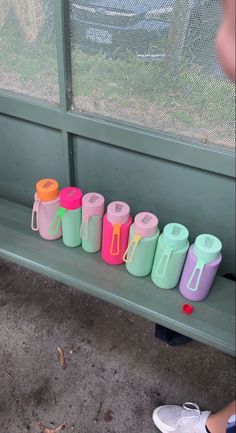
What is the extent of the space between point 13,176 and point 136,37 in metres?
0.85

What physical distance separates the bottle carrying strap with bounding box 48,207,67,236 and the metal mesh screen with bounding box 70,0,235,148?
0.38 metres

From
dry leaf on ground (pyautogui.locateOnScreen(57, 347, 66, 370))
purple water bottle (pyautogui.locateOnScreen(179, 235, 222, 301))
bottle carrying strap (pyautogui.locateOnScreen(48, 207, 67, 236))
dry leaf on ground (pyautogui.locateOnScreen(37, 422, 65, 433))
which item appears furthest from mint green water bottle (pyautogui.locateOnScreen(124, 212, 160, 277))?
dry leaf on ground (pyautogui.locateOnScreen(37, 422, 65, 433))

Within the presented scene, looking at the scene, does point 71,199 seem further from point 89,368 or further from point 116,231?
point 89,368

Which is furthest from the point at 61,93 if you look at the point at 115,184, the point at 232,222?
the point at 232,222

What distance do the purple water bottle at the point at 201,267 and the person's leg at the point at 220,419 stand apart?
36cm

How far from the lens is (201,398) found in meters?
1.47

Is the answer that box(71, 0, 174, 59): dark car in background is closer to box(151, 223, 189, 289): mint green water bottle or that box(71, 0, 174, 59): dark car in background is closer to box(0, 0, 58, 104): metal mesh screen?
box(0, 0, 58, 104): metal mesh screen

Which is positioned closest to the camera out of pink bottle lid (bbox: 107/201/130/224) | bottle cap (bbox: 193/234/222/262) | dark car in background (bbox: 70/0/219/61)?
dark car in background (bbox: 70/0/219/61)

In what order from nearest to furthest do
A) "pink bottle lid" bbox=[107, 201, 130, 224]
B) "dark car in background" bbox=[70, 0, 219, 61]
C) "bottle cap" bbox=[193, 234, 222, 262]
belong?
"dark car in background" bbox=[70, 0, 219, 61], "bottle cap" bbox=[193, 234, 222, 262], "pink bottle lid" bbox=[107, 201, 130, 224]

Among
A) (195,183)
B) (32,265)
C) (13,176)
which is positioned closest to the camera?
(195,183)

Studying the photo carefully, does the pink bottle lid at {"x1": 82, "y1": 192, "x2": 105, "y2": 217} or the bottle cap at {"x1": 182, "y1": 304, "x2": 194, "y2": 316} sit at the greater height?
the pink bottle lid at {"x1": 82, "y1": 192, "x2": 105, "y2": 217}

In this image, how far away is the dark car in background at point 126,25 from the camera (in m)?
1.11

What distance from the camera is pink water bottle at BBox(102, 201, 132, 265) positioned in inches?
52.9

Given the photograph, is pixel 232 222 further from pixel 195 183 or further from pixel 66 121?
pixel 66 121
